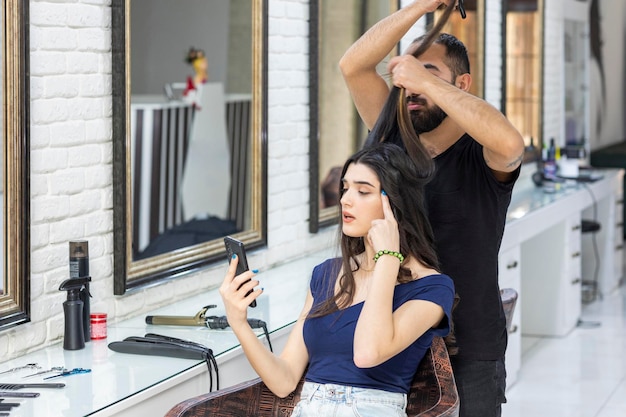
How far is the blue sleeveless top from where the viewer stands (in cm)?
224

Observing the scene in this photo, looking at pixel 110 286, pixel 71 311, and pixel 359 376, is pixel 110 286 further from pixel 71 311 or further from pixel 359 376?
pixel 359 376

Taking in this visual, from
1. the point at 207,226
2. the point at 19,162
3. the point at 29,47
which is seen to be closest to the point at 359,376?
the point at 19,162

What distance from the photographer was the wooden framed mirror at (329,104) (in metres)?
4.05

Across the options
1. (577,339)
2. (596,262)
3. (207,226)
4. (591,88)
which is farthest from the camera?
(591,88)

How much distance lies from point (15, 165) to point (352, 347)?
915 millimetres

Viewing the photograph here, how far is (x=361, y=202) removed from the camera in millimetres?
2283

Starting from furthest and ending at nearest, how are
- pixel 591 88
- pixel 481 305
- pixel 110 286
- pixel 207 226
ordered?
pixel 591 88, pixel 207 226, pixel 110 286, pixel 481 305

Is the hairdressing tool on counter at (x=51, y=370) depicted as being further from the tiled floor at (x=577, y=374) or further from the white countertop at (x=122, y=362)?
the tiled floor at (x=577, y=374)

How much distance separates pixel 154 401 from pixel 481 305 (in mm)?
791

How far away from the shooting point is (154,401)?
7.61 ft

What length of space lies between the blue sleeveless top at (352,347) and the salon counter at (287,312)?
0.34 metres

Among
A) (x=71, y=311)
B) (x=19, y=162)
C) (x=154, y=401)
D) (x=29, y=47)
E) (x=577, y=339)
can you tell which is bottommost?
(x=577, y=339)

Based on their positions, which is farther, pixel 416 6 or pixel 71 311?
pixel 71 311

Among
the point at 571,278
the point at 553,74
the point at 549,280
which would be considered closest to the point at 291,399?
the point at 549,280
